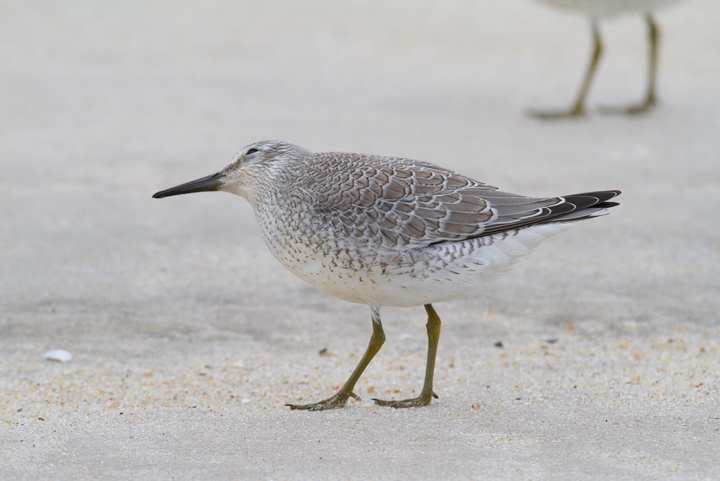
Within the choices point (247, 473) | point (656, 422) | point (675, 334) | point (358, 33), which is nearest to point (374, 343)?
Answer: point (247, 473)

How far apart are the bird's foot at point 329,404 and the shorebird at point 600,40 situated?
235 inches

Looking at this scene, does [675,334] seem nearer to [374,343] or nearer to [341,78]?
Answer: [374,343]

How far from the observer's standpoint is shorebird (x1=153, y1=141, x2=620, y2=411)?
418 cm

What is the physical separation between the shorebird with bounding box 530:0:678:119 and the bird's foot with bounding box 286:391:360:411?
19.6ft

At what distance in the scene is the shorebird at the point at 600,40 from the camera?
9172mm

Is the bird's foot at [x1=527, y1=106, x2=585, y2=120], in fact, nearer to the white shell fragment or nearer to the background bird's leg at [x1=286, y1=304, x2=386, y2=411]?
the background bird's leg at [x1=286, y1=304, x2=386, y2=411]

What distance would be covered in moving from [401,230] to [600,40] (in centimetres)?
639

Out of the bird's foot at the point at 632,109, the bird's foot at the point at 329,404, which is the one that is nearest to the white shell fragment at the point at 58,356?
the bird's foot at the point at 329,404

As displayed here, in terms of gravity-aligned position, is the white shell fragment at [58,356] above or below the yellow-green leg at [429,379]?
below

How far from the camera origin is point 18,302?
575 centimetres

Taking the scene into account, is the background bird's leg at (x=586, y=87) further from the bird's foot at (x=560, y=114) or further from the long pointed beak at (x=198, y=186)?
the long pointed beak at (x=198, y=186)

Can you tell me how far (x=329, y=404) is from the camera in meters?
4.47

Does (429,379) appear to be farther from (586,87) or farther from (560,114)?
(586,87)

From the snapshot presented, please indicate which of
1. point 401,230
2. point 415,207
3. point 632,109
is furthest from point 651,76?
point 401,230
